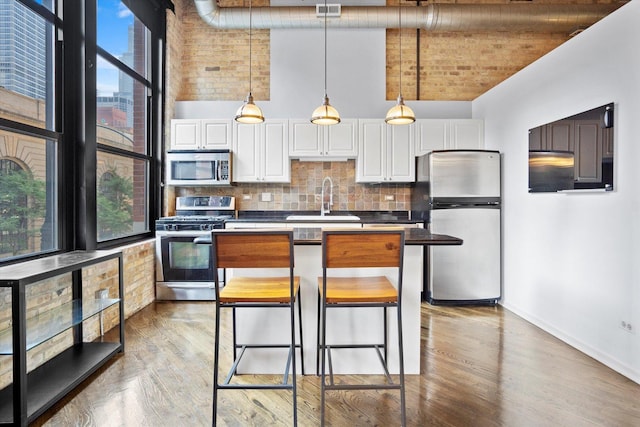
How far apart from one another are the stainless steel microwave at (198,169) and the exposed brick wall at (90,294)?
0.90 meters

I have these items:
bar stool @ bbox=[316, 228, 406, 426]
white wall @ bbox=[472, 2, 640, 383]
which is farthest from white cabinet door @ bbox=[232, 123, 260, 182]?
white wall @ bbox=[472, 2, 640, 383]

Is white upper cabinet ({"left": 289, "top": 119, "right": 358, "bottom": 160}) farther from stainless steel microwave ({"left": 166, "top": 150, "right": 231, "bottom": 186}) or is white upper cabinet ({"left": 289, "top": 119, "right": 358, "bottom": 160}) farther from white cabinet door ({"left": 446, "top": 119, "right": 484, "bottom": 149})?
white cabinet door ({"left": 446, "top": 119, "right": 484, "bottom": 149})

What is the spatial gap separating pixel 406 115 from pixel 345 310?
1.54 meters

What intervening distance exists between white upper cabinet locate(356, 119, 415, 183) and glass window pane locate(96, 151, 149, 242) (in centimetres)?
274

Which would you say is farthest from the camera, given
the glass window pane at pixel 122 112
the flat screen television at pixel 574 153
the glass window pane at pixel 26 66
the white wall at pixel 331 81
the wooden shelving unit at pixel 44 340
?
the white wall at pixel 331 81

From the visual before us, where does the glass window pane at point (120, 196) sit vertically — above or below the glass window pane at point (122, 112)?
below

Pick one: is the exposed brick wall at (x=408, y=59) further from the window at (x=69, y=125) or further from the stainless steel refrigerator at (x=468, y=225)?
the stainless steel refrigerator at (x=468, y=225)

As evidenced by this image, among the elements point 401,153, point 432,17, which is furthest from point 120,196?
point 432,17

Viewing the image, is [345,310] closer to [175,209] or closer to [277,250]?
[277,250]

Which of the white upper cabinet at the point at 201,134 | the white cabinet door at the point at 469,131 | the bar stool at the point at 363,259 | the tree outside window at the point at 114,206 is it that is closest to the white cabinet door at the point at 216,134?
the white upper cabinet at the point at 201,134

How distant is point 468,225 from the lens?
12.7ft

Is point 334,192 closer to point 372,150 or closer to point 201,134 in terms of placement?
point 372,150

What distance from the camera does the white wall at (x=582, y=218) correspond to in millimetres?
2348

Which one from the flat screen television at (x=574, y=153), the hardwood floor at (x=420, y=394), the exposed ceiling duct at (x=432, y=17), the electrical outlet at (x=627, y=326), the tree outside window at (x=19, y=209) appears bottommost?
the hardwood floor at (x=420, y=394)
